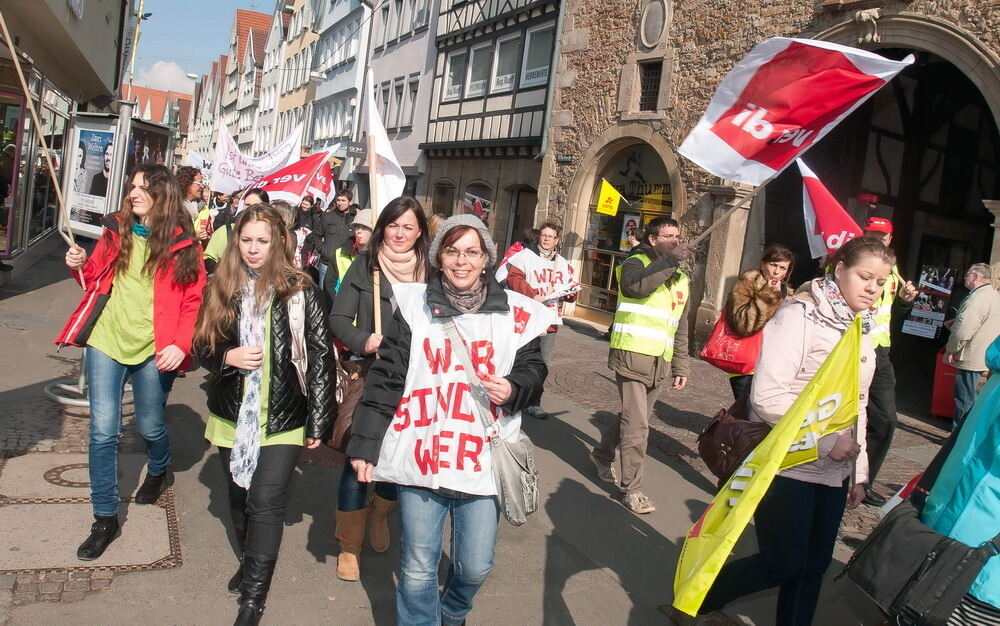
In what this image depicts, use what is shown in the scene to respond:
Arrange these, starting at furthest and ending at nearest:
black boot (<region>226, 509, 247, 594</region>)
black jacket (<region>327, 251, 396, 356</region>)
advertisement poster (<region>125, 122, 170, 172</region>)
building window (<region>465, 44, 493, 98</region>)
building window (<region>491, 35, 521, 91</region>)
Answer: building window (<region>465, 44, 493, 98</region>), building window (<region>491, 35, 521, 91</region>), advertisement poster (<region>125, 122, 170, 172</region>), black jacket (<region>327, 251, 396, 356</region>), black boot (<region>226, 509, 247, 594</region>)

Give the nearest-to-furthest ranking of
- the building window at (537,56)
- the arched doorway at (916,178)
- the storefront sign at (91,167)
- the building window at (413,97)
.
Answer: the storefront sign at (91,167), the arched doorway at (916,178), the building window at (537,56), the building window at (413,97)

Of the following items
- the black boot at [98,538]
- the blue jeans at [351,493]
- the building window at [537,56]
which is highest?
the building window at [537,56]

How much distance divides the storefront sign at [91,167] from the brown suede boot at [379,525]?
10173 millimetres

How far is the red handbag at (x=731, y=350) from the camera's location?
17.5ft

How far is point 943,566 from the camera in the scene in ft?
7.52

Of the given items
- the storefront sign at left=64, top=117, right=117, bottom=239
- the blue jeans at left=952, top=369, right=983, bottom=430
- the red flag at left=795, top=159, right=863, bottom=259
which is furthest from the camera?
the storefront sign at left=64, top=117, right=117, bottom=239

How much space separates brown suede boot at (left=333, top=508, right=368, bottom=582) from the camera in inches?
153

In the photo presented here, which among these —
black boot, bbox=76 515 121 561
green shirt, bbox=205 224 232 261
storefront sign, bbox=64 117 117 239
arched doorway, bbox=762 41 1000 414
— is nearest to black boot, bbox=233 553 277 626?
black boot, bbox=76 515 121 561

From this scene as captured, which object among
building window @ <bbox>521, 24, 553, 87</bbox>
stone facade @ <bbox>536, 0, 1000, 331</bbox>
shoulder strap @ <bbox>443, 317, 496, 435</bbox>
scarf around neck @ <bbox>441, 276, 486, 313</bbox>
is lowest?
shoulder strap @ <bbox>443, 317, 496, 435</bbox>

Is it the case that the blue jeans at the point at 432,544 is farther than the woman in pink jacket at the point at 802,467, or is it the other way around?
the woman in pink jacket at the point at 802,467

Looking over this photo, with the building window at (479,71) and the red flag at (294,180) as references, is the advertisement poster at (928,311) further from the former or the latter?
the building window at (479,71)

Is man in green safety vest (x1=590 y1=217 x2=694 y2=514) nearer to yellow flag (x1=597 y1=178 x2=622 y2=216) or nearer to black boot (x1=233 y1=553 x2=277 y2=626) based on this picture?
black boot (x1=233 y1=553 x2=277 y2=626)

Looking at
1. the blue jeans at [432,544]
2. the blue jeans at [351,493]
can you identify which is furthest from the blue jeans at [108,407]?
the blue jeans at [432,544]

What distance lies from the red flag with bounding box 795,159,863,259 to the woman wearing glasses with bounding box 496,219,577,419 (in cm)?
211
